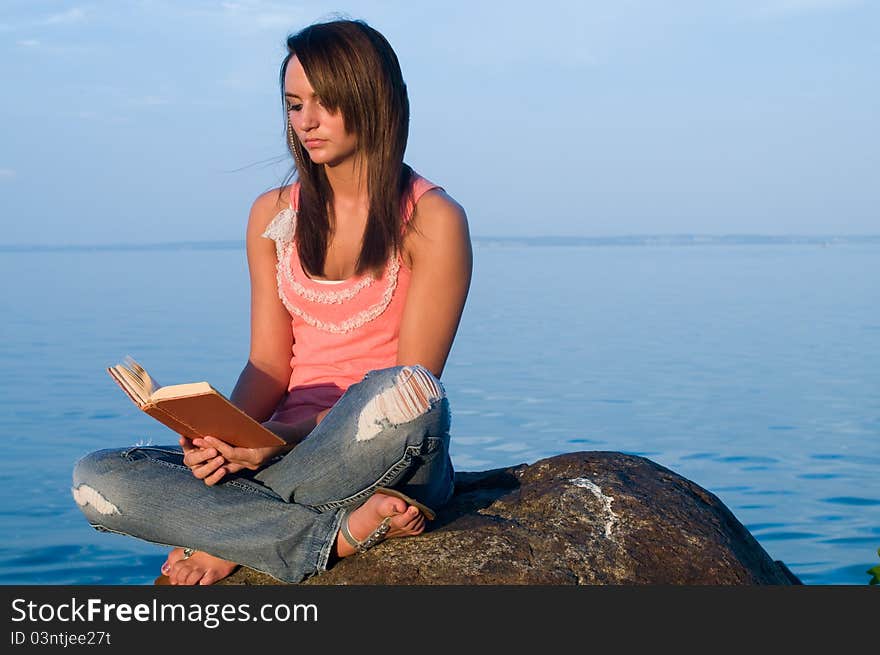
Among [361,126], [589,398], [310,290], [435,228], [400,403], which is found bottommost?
[589,398]

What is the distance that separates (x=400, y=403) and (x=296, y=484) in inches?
18.2

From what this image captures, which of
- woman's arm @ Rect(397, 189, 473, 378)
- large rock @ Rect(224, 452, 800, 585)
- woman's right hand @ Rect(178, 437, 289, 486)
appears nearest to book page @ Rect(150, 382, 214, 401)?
woman's right hand @ Rect(178, 437, 289, 486)

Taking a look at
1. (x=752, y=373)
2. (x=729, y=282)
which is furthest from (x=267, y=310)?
(x=729, y=282)

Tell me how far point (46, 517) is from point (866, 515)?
5470 mm

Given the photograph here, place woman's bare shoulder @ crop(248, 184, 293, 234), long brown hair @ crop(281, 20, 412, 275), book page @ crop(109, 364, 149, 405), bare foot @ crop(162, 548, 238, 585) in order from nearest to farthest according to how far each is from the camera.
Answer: book page @ crop(109, 364, 149, 405) < bare foot @ crop(162, 548, 238, 585) < long brown hair @ crop(281, 20, 412, 275) < woman's bare shoulder @ crop(248, 184, 293, 234)

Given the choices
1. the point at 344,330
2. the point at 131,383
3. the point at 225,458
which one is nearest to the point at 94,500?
the point at 225,458

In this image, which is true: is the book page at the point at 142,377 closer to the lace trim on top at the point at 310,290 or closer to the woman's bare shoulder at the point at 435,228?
the lace trim on top at the point at 310,290

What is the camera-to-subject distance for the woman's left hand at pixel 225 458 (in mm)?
3568

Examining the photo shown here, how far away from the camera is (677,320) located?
17812 millimetres

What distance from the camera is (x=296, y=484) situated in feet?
12.2

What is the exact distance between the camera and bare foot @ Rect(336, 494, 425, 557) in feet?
11.6

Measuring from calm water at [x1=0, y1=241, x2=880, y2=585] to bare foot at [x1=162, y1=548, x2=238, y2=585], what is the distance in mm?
3257

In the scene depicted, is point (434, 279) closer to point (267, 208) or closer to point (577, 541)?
point (267, 208)

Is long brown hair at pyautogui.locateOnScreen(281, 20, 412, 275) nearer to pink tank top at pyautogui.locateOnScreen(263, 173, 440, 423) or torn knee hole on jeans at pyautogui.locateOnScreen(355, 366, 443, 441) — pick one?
pink tank top at pyautogui.locateOnScreen(263, 173, 440, 423)
